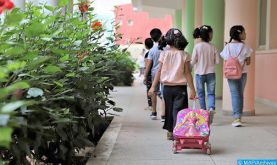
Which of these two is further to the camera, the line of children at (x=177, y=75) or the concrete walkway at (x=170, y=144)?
the line of children at (x=177, y=75)

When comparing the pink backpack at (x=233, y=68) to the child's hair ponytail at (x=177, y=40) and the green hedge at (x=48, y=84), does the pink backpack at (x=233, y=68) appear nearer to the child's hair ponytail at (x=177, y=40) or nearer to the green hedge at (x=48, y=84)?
the child's hair ponytail at (x=177, y=40)

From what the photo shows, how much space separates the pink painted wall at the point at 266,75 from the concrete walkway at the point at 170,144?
7.43 feet

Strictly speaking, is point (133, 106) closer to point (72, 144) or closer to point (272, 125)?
point (272, 125)

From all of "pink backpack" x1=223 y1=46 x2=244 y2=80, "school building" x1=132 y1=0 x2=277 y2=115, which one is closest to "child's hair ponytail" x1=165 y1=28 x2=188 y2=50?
"pink backpack" x1=223 y1=46 x2=244 y2=80

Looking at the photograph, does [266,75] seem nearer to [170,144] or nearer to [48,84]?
[170,144]

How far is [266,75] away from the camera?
11789mm

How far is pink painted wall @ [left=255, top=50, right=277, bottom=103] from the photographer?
1110 centimetres

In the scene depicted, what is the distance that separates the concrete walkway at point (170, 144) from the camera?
5.34 m

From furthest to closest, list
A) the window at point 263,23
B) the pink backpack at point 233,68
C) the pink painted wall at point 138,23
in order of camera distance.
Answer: the pink painted wall at point 138,23 → the window at point 263,23 → the pink backpack at point 233,68

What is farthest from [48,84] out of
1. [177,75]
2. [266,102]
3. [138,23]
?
[138,23]

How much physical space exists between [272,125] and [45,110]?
5.53m

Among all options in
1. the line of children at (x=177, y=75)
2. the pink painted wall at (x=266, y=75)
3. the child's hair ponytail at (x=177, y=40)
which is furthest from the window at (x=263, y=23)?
the child's hair ponytail at (x=177, y=40)

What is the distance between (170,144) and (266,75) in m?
6.23

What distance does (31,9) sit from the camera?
15.4ft
